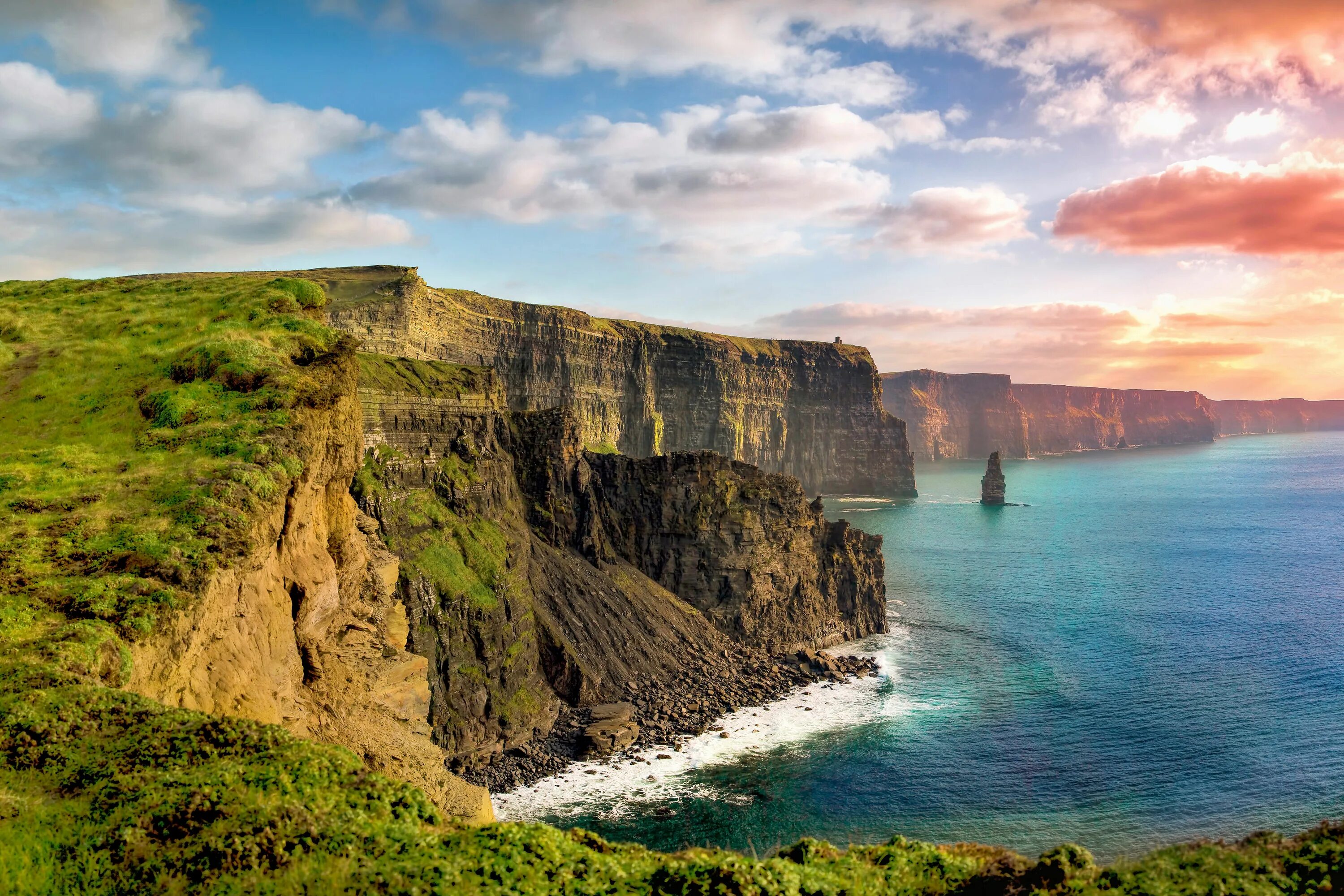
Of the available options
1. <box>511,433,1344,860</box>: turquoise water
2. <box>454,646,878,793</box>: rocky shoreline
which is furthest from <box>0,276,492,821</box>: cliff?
<box>511,433,1344,860</box>: turquoise water

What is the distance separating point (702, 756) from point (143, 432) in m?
43.0

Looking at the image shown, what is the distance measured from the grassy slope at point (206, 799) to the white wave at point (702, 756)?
31.9 m

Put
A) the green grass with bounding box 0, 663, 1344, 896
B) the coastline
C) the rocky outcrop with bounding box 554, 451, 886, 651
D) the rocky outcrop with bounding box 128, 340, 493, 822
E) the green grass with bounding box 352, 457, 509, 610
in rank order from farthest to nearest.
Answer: the rocky outcrop with bounding box 554, 451, 886, 651, the green grass with bounding box 352, 457, 509, 610, the coastline, the rocky outcrop with bounding box 128, 340, 493, 822, the green grass with bounding box 0, 663, 1344, 896

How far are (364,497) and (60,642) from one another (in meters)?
41.6

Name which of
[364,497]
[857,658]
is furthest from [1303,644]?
[364,497]

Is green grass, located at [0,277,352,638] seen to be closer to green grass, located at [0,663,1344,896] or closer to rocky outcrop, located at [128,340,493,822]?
rocky outcrop, located at [128,340,493,822]

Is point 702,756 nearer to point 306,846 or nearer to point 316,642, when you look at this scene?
point 316,642

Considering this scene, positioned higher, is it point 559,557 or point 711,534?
point 711,534

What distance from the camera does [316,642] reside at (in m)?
31.2

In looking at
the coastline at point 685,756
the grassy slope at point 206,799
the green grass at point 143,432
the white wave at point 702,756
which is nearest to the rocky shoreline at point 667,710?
the coastline at point 685,756

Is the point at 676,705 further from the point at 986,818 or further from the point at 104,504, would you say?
the point at 104,504

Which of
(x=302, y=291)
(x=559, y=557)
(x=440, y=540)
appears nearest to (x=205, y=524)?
(x=302, y=291)

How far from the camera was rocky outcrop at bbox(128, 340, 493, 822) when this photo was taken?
72.9ft

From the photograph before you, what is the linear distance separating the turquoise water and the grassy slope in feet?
106
